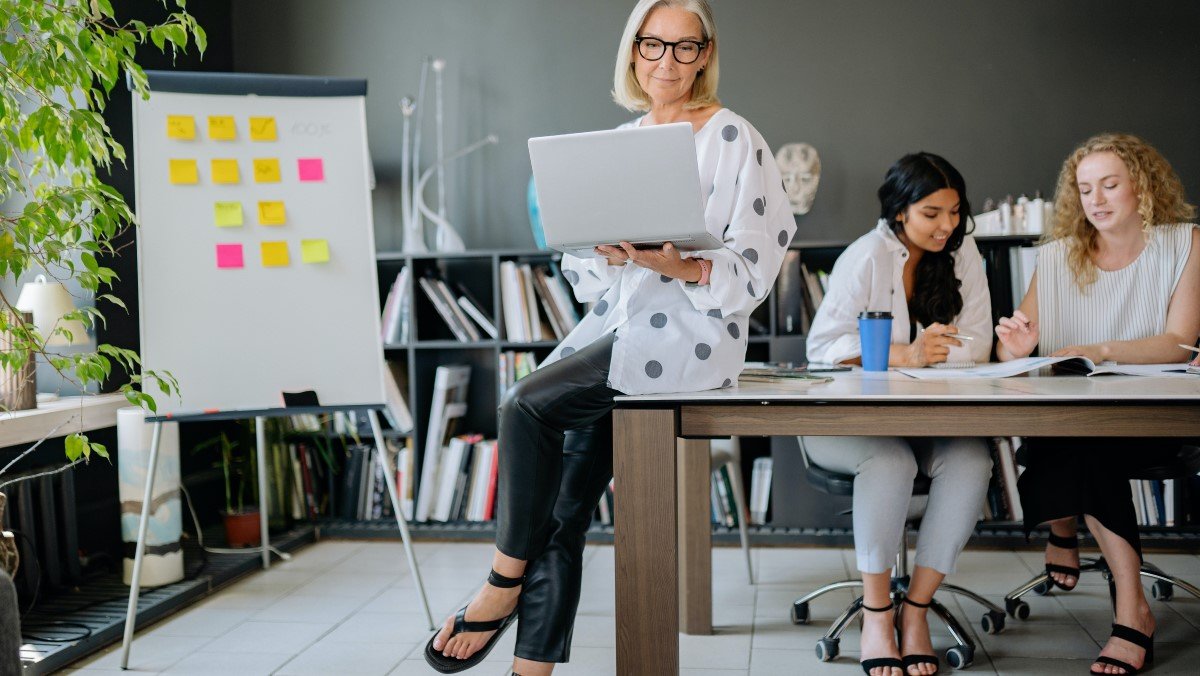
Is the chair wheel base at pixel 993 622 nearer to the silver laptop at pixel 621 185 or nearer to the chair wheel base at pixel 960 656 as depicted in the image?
the chair wheel base at pixel 960 656

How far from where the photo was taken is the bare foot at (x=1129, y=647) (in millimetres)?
2043

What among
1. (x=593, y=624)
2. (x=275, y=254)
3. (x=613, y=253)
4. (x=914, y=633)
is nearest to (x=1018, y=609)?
(x=914, y=633)

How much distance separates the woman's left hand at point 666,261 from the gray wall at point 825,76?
2.04 m

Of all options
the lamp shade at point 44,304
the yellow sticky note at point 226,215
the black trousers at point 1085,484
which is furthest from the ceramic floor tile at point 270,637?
the black trousers at point 1085,484

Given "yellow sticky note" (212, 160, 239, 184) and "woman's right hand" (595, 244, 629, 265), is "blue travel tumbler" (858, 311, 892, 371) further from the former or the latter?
"yellow sticky note" (212, 160, 239, 184)

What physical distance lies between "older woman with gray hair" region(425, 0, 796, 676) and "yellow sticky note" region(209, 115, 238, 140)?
1.18 metres

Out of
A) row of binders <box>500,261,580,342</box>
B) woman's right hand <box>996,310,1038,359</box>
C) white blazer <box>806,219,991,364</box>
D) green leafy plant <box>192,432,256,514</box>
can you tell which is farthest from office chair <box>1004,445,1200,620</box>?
green leafy plant <box>192,432,256,514</box>

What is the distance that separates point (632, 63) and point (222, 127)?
3.81 feet

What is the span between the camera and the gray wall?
3.42m

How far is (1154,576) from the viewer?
246 centimetres

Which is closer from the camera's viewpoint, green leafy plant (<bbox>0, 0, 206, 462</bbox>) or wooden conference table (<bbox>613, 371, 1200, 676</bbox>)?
wooden conference table (<bbox>613, 371, 1200, 676</bbox>)

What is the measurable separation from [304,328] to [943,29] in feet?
8.06

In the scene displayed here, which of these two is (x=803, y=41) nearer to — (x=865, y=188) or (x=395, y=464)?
(x=865, y=188)

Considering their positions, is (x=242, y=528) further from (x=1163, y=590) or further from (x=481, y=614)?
(x=1163, y=590)
